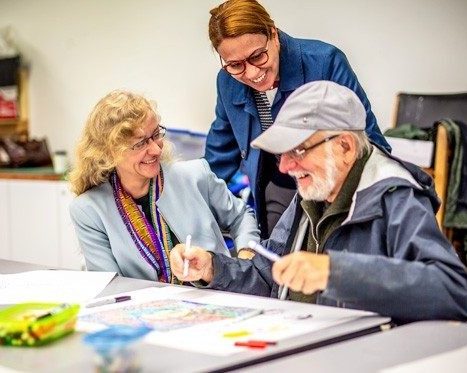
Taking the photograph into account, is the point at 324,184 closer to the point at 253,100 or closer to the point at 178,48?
the point at 253,100

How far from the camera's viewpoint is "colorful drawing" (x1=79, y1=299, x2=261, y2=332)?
5.38 ft

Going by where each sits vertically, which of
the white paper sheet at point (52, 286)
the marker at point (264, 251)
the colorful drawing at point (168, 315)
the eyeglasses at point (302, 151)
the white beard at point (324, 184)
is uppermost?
the eyeglasses at point (302, 151)

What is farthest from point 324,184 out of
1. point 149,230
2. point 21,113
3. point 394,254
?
point 21,113

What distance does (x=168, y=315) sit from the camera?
5.61 ft

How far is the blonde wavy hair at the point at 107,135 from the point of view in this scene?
8.23 ft

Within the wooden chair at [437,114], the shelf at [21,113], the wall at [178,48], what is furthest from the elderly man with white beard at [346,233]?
the shelf at [21,113]

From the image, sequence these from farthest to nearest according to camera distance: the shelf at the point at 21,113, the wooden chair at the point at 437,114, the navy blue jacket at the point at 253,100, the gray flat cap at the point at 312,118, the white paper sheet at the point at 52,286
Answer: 1. the shelf at the point at 21,113
2. the wooden chair at the point at 437,114
3. the navy blue jacket at the point at 253,100
4. the white paper sheet at the point at 52,286
5. the gray flat cap at the point at 312,118

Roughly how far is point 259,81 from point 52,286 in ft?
2.95

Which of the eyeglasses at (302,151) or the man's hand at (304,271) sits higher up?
the eyeglasses at (302,151)

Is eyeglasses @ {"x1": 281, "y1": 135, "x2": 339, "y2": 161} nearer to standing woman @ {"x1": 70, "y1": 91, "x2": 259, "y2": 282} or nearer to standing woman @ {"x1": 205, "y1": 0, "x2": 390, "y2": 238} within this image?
standing woman @ {"x1": 205, "y1": 0, "x2": 390, "y2": 238}

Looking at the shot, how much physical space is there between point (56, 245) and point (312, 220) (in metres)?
3.69

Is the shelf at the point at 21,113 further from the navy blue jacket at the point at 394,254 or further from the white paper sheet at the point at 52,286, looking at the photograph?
the navy blue jacket at the point at 394,254

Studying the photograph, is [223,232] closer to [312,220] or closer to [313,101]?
[312,220]

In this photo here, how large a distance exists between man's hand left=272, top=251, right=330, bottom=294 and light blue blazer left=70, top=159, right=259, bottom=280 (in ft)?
3.04
